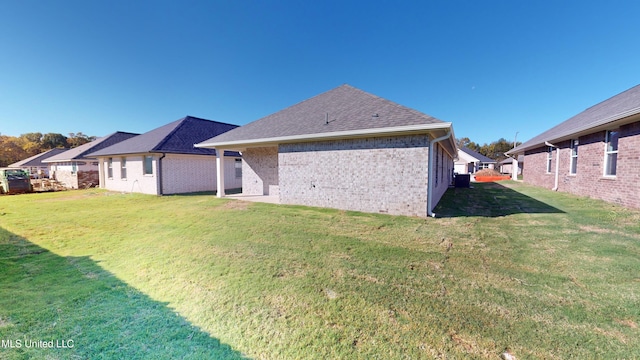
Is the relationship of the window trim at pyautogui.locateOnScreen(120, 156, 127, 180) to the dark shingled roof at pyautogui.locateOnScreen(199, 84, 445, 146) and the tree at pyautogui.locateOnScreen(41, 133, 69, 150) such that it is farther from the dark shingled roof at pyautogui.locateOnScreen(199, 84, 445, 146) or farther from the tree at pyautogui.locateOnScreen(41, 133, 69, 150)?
the tree at pyautogui.locateOnScreen(41, 133, 69, 150)

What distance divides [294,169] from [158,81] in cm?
1406

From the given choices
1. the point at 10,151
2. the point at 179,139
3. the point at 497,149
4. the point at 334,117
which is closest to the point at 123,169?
the point at 179,139

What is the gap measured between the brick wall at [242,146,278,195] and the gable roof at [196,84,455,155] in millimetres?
1576

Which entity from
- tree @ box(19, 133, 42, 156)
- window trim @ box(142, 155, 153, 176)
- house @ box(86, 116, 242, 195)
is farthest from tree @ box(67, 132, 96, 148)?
window trim @ box(142, 155, 153, 176)

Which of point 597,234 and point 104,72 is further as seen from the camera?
point 104,72

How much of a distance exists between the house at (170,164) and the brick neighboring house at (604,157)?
16643 mm

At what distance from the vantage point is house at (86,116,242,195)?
13.7 metres

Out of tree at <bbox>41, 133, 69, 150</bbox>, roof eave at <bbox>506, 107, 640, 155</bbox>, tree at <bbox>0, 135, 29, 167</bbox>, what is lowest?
roof eave at <bbox>506, 107, 640, 155</bbox>

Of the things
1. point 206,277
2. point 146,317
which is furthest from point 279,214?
Result: point 146,317

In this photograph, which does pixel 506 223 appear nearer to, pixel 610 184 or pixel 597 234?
pixel 597 234

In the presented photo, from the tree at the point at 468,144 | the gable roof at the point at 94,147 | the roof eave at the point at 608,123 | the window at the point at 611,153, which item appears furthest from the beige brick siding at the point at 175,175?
the tree at the point at 468,144

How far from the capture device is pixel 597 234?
540cm

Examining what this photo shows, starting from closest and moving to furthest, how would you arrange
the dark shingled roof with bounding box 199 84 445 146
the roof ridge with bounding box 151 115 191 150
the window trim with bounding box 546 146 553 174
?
the dark shingled roof with bounding box 199 84 445 146
the roof ridge with bounding box 151 115 191 150
the window trim with bounding box 546 146 553 174

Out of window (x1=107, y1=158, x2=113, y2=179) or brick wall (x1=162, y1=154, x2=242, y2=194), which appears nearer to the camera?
brick wall (x1=162, y1=154, x2=242, y2=194)
